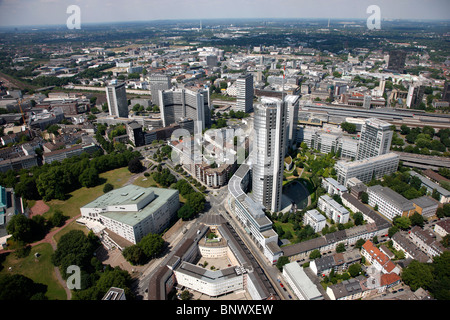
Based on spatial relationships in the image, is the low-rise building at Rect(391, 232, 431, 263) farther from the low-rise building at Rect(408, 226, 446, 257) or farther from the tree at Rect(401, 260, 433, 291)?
the tree at Rect(401, 260, 433, 291)

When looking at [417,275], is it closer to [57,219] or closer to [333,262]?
[333,262]

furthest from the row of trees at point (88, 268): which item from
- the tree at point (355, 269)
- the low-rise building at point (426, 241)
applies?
the low-rise building at point (426, 241)

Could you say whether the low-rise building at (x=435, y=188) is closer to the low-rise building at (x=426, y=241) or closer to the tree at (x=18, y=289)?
the low-rise building at (x=426, y=241)

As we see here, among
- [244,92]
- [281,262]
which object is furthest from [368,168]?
[244,92]

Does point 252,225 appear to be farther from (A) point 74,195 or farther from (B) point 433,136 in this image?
(B) point 433,136

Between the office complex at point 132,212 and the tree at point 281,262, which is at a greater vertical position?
the office complex at point 132,212

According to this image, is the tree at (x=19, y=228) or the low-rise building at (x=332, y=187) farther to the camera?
the low-rise building at (x=332, y=187)
